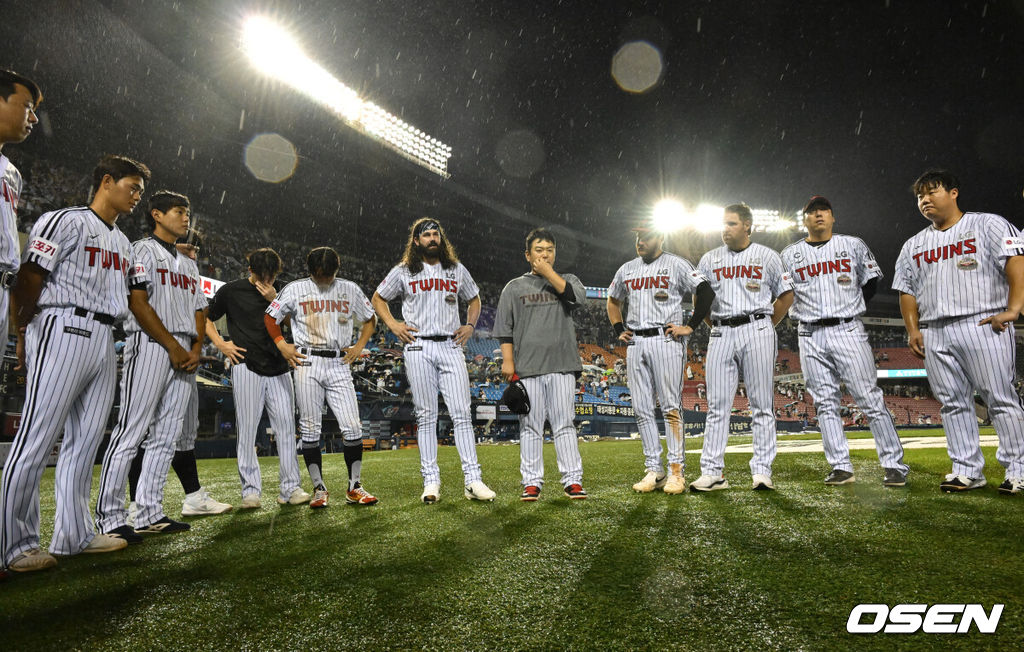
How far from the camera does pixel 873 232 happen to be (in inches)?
1098

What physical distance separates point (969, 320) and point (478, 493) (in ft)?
11.7

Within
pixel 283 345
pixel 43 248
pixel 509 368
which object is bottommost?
pixel 509 368

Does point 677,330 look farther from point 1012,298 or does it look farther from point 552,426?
point 1012,298

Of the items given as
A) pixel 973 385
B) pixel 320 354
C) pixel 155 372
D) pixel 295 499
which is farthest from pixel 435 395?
pixel 973 385

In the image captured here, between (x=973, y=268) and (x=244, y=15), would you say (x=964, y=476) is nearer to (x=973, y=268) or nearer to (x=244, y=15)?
(x=973, y=268)

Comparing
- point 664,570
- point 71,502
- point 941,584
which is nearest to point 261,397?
point 71,502

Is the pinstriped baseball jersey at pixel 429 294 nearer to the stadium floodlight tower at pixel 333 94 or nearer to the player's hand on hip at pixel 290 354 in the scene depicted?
the player's hand on hip at pixel 290 354

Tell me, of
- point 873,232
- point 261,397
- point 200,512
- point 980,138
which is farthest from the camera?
point 873,232

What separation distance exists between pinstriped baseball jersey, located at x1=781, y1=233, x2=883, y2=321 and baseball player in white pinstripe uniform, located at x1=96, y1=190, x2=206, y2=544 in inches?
174

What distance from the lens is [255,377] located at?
4398mm

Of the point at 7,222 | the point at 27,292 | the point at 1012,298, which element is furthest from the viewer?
the point at 1012,298

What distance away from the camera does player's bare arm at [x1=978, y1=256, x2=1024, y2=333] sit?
135 inches

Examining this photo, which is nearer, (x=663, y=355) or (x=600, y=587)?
(x=600, y=587)

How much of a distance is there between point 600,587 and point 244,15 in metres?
16.4
